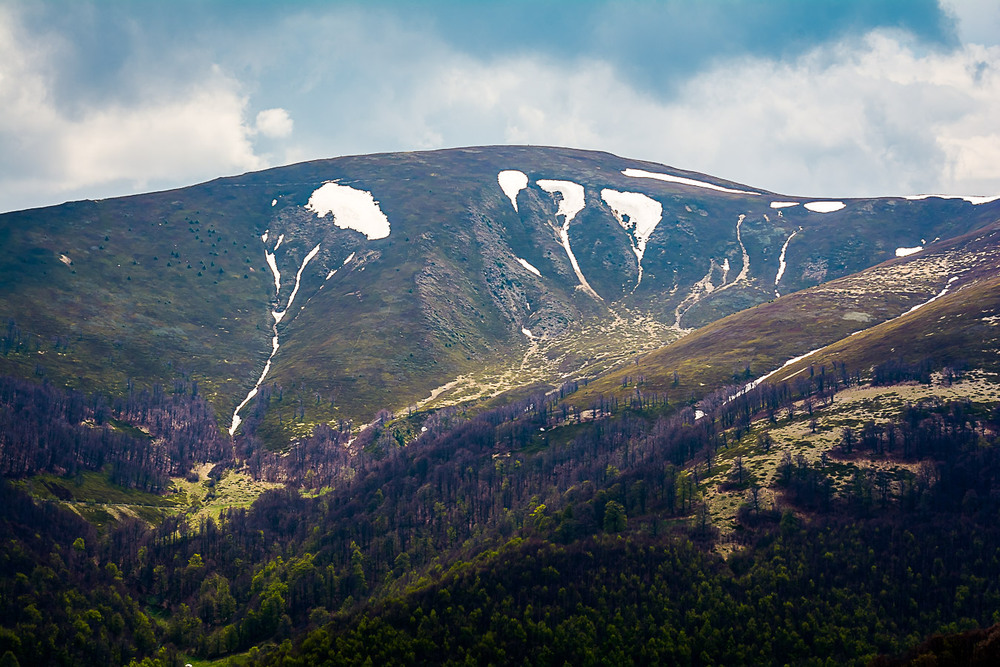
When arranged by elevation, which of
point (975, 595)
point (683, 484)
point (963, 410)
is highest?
point (963, 410)

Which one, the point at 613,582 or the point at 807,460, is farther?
the point at 807,460

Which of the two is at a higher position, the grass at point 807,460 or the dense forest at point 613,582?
the grass at point 807,460

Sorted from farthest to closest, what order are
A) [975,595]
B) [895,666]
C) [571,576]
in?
[571,576] → [975,595] → [895,666]

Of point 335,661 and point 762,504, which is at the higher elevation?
point 762,504

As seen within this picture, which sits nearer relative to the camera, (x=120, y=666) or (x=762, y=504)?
(x=120, y=666)

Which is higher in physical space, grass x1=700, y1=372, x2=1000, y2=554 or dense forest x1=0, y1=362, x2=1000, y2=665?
grass x1=700, y1=372, x2=1000, y2=554

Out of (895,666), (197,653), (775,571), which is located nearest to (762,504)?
(775,571)

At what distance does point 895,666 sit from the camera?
109 meters

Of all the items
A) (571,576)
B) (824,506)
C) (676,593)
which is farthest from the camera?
(824,506)

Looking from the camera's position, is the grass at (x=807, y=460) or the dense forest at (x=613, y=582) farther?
the grass at (x=807, y=460)

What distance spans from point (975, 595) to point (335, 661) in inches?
4833

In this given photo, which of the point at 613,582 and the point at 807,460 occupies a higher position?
the point at 807,460

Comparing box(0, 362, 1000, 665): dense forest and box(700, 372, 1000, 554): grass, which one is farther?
box(700, 372, 1000, 554): grass

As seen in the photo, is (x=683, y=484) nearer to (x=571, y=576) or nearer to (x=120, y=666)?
(x=571, y=576)
